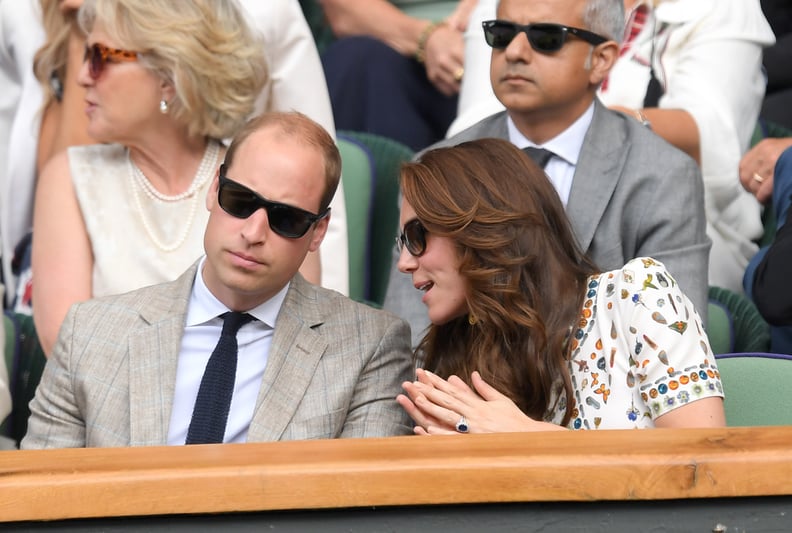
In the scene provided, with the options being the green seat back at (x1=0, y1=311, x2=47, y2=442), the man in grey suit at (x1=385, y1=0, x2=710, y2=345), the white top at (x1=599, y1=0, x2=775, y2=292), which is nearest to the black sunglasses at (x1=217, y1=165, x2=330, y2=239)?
the man in grey suit at (x1=385, y1=0, x2=710, y2=345)

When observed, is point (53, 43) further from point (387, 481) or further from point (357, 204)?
point (387, 481)

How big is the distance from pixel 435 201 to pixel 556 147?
2.20 ft

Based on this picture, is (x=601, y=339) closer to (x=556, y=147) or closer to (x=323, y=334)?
(x=323, y=334)

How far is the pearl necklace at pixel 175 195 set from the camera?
2988 millimetres

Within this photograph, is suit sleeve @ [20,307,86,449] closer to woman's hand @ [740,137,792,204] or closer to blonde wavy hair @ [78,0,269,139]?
blonde wavy hair @ [78,0,269,139]

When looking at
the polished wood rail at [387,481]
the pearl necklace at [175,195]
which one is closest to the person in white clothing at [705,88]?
the pearl necklace at [175,195]

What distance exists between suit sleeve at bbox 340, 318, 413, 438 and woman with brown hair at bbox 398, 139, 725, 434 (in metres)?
0.06

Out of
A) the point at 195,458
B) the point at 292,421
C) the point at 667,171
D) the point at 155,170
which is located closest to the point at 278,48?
the point at 155,170

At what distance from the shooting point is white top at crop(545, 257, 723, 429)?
6.82ft

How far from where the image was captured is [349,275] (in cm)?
341

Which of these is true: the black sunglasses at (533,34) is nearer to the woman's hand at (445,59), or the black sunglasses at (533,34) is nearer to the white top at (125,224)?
the white top at (125,224)

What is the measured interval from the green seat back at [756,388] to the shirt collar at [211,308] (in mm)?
755

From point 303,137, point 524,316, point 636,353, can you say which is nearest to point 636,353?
point 636,353

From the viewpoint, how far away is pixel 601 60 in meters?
2.89
